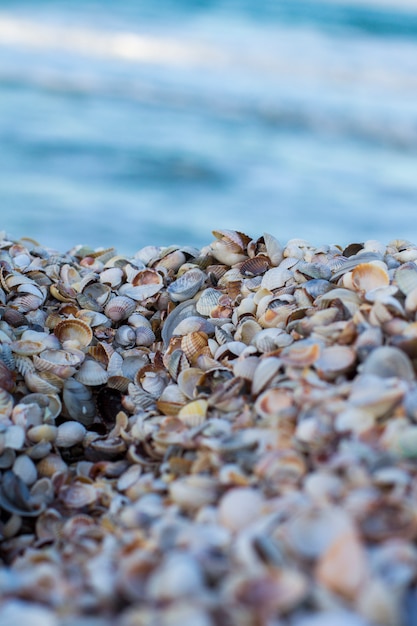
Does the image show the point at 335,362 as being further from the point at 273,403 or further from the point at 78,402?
the point at 78,402

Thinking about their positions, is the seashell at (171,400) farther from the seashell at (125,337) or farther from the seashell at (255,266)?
the seashell at (255,266)

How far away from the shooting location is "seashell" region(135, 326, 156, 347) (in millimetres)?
1808

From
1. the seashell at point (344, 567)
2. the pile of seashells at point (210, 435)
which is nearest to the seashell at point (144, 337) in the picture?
the pile of seashells at point (210, 435)

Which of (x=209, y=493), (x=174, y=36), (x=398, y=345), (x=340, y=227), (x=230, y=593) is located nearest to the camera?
(x=230, y=593)

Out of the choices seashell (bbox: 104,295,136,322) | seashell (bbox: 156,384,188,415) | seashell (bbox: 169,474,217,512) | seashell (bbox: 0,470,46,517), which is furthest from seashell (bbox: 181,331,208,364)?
seashell (bbox: 169,474,217,512)

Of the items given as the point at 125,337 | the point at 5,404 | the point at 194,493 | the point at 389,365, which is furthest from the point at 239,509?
the point at 125,337

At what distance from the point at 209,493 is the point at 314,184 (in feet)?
15.9

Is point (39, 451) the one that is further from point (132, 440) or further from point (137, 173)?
point (137, 173)

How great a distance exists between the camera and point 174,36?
8.95 m

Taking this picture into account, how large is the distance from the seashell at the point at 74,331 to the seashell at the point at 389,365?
2.46 ft

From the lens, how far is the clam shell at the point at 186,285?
6.13 feet

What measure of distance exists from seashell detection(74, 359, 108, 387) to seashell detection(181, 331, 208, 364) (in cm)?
19

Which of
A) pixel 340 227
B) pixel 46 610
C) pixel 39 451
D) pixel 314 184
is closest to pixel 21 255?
pixel 39 451

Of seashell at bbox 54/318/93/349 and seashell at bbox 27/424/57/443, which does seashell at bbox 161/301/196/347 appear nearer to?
seashell at bbox 54/318/93/349
